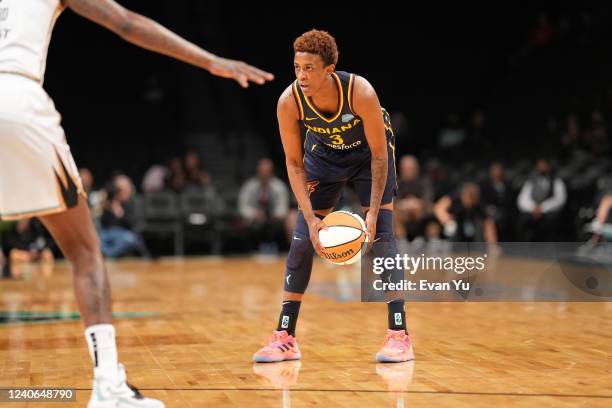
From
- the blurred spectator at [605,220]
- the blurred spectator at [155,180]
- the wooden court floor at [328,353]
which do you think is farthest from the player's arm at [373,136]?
the blurred spectator at [155,180]

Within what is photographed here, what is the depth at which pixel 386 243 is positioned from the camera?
467 cm

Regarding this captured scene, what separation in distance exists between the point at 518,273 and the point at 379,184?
5.95 m

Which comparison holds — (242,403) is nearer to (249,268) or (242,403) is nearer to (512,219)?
(249,268)

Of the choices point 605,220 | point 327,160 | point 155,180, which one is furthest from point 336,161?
point 155,180

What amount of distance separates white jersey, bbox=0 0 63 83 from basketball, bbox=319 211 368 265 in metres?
1.88

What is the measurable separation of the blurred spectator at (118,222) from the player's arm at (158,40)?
32.4ft

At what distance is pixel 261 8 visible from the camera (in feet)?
57.3

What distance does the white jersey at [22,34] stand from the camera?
2.98 metres

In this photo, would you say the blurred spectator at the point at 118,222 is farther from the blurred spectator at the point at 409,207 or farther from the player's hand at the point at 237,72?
the player's hand at the point at 237,72

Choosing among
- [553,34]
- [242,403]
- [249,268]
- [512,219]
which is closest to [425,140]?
[553,34]

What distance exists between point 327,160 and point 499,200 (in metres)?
8.37

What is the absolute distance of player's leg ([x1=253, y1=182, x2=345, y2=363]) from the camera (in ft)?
15.1

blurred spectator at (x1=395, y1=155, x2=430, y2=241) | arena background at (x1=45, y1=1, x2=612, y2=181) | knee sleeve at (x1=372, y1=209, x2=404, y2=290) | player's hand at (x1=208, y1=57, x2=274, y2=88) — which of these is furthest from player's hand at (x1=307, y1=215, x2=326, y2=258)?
arena background at (x1=45, y1=1, x2=612, y2=181)

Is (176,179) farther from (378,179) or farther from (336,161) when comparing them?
(378,179)
